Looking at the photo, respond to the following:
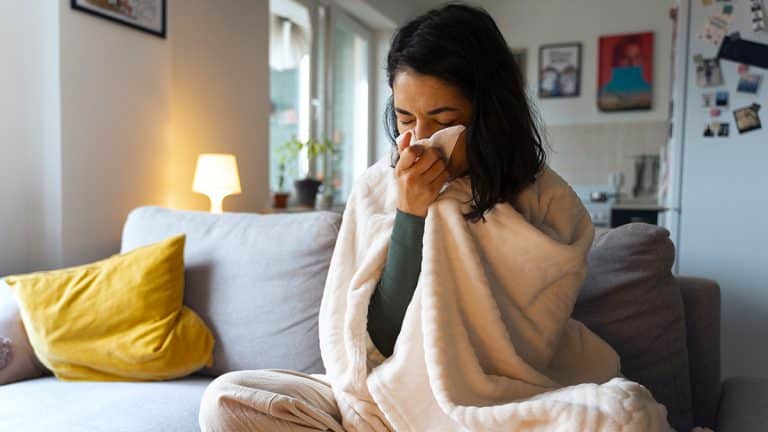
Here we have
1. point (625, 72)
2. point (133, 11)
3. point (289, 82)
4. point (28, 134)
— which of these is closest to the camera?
point (28, 134)

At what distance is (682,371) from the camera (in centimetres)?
115

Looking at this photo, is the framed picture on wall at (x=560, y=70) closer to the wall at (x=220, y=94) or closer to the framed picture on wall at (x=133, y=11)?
the wall at (x=220, y=94)

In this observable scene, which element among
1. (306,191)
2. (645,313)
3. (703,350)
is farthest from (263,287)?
(306,191)

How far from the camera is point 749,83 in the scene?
2.27 m

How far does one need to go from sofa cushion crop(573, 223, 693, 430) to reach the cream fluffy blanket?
185 mm

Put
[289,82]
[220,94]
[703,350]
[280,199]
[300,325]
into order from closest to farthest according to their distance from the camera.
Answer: [703,350] → [300,325] → [220,94] → [280,199] → [289,82]

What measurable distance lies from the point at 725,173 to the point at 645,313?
58.7 inches

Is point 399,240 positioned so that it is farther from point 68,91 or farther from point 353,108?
point 353,108

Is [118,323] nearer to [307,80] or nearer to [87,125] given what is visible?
[87,125]

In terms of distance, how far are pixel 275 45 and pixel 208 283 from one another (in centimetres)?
279

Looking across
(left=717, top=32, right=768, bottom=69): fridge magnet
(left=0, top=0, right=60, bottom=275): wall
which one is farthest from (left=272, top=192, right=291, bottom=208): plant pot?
(left=717, top=32, right=768, bottom=69): fridge magnet

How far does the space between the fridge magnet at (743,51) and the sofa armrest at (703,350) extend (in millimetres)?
1478

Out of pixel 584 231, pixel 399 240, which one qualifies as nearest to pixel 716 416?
pixel 584 231

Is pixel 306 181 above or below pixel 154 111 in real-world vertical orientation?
below
